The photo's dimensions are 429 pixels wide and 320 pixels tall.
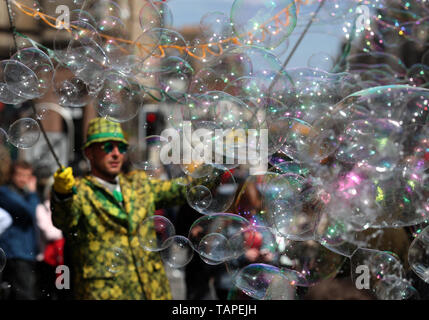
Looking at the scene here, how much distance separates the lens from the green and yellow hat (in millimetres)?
3605

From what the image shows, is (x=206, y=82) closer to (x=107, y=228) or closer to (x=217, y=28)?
(x=217, y=28)

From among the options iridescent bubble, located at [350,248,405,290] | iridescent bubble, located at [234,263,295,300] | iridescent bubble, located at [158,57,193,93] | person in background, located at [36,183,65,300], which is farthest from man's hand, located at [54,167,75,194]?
iridescent bubble, located at [350,248,405,290]

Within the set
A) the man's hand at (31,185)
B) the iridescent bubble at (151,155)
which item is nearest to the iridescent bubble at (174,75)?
the iridescent bubble at (151,155)

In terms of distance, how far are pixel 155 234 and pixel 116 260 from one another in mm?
275

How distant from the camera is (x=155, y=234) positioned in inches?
133

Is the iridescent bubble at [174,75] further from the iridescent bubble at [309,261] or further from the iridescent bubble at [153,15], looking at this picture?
the iridescent bubble at [309,261]

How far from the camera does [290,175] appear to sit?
A: 309 centimetres

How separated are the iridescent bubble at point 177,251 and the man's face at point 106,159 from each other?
0.60 meters

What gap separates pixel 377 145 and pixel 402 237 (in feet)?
3.28

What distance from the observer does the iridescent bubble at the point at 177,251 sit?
11.0ft

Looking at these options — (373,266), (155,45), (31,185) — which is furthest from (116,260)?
(31,185)

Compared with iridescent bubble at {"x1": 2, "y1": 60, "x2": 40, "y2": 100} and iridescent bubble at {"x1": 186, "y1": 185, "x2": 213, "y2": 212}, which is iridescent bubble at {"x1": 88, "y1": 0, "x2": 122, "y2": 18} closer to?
iridescent bubble at {"x1": 2, "y1": 60, "x2": 40, "y2": 100}

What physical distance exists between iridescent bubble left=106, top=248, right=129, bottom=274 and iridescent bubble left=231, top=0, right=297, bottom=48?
1.47 metres
